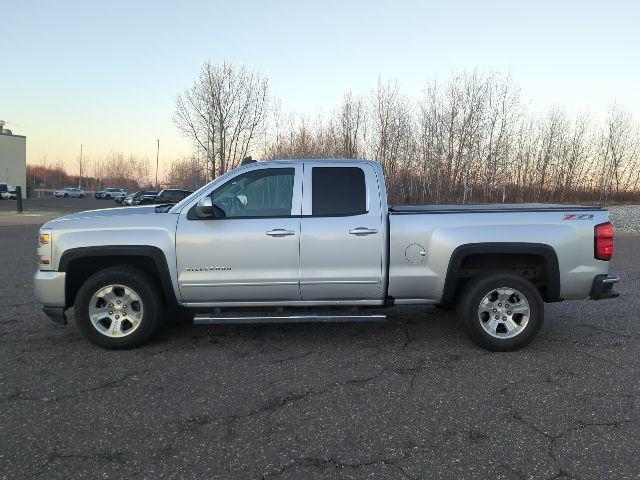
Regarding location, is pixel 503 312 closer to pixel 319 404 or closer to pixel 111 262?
pixel 319 404

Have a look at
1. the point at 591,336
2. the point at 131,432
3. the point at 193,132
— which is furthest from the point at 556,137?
the point at 131,432

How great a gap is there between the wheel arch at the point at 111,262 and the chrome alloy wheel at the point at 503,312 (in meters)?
3.15

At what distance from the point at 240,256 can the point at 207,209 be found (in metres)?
0.56

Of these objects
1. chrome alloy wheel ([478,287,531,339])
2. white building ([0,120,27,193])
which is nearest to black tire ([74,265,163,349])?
chrome alloy wheel ([478,287,531,339])

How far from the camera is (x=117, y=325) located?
15.8 ft

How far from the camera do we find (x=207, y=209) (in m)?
4.64

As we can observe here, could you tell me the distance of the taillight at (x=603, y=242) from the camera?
15.4ft

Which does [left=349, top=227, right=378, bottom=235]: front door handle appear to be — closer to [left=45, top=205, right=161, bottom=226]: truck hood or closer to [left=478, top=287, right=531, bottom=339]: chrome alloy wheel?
[left=478, top=287, right=531, bottom=339]: chrome alloy wheel

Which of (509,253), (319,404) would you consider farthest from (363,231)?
(319,404)

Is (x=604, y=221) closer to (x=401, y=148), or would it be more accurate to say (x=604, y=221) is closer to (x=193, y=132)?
(x=193, y=132)

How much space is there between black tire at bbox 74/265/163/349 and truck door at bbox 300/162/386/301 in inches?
59.4

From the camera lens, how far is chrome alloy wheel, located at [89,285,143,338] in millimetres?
4781

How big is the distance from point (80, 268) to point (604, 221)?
17.5ft

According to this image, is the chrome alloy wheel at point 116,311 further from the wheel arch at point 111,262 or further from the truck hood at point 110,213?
the truck hood at point 110,213
